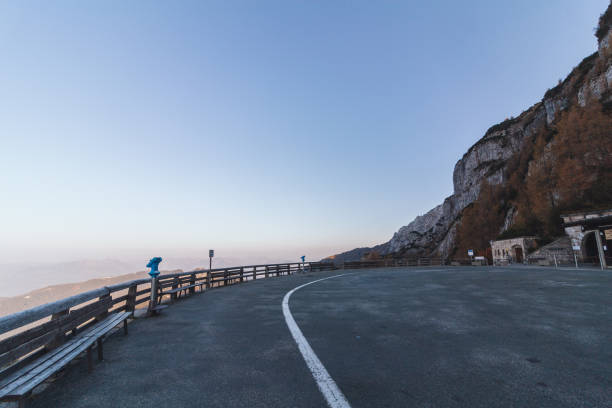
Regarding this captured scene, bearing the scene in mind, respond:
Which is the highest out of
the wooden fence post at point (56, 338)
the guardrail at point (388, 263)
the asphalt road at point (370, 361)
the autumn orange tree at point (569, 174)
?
the autumn orange tree at point (569, 174)

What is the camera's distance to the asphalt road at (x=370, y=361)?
2920 millimetres

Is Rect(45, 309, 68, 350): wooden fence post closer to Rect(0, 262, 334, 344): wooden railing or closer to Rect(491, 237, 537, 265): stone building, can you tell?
Rect(0, 262, 334, 344): wooden railing

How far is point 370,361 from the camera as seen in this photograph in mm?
3887

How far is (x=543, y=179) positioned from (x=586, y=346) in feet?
162

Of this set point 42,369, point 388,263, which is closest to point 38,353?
point 42,369

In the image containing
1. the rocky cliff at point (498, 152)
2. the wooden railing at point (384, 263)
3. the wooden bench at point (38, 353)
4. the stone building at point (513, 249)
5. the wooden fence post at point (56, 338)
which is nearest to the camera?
the wooden bench at point (38, 353)

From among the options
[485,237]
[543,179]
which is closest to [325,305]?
[543,179]

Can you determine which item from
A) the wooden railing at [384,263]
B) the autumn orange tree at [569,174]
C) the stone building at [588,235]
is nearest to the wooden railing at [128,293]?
the wooden railing at [384,263]

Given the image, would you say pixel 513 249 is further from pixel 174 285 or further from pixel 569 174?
pixel 174 285

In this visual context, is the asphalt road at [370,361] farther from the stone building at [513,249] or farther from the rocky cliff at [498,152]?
the rocky cliff at [498,152]

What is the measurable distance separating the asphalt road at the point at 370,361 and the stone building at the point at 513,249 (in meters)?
35.7

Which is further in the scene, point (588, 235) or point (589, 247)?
point (589, 247)

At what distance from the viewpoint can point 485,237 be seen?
57812 mm

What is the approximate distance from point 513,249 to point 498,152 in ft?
186
